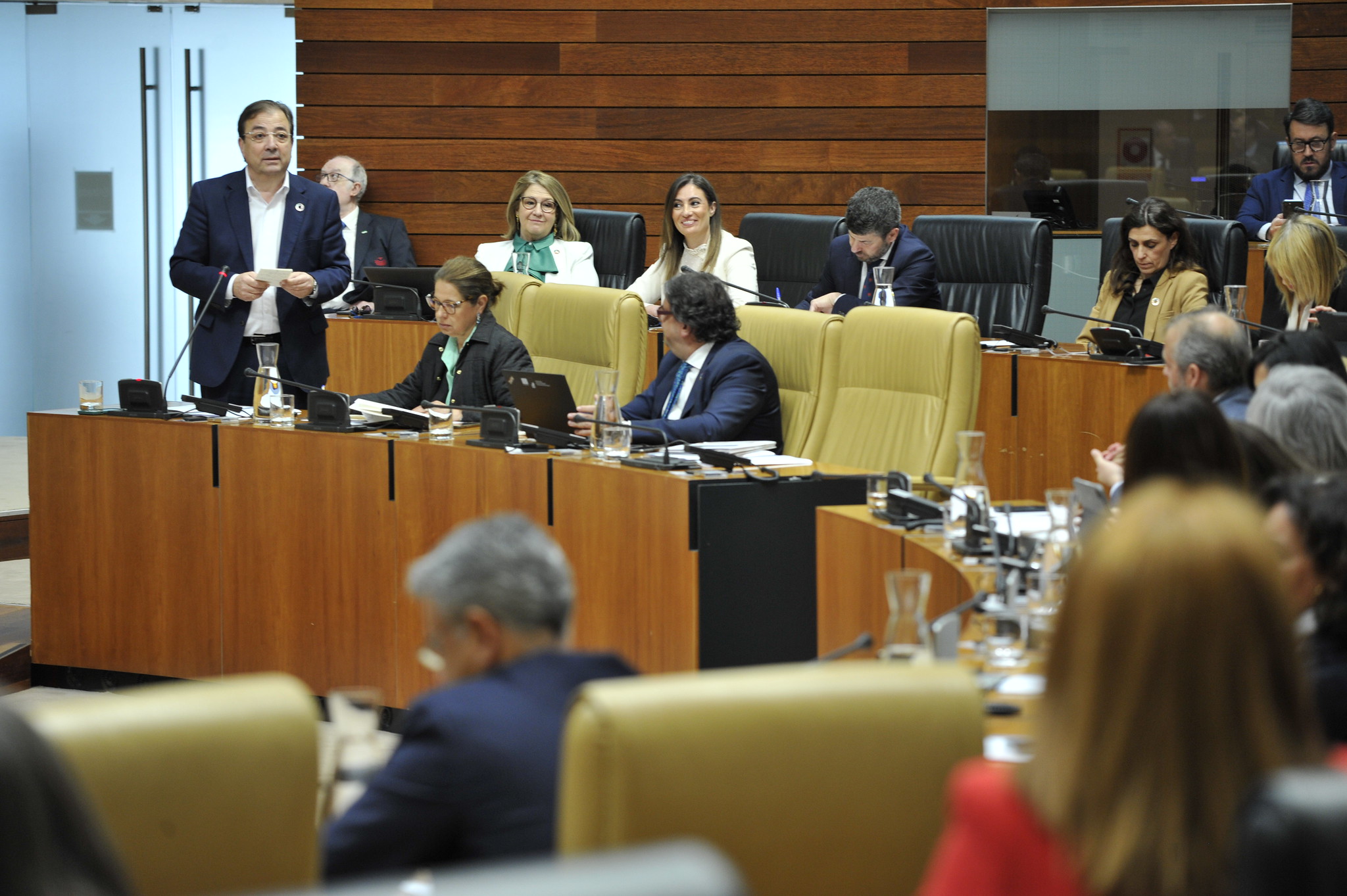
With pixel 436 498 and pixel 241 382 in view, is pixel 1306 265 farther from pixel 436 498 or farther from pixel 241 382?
pixel 241 382

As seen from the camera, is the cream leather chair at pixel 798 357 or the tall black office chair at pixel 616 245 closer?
the cream leather chair at pixel 798 357

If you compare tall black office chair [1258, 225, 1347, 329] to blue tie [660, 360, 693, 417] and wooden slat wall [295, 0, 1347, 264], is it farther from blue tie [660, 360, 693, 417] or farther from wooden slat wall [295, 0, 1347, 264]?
wooden slat wall [295, 0, 1347, 264]

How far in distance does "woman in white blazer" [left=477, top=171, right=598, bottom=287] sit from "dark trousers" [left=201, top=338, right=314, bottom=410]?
1.46m

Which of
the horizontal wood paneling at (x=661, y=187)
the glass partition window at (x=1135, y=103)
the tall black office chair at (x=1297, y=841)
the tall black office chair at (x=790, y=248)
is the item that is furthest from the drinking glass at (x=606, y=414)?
the glass partition window at (x=1135, y=103)

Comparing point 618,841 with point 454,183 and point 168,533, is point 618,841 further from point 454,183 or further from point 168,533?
point 454,183

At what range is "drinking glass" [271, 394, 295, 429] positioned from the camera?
13.8ft

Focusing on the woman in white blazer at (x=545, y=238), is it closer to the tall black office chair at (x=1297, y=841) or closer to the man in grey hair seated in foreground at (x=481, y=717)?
the man in grey hair seated in foreground at (x=481, y=717)

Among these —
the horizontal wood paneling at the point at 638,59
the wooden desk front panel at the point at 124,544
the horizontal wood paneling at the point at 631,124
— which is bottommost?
the wooden desk front panel at the point at 124,544

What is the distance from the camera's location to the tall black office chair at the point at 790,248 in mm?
6238

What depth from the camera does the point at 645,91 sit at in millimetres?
7605

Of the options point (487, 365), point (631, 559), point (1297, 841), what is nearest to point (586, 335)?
point (487, 365)

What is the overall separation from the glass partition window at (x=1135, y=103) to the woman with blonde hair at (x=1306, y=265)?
9.01ft

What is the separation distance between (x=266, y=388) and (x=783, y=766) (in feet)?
10.9

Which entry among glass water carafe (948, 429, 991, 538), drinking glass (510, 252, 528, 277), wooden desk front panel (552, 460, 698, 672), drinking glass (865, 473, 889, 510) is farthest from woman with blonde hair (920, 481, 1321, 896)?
drinking glass (510, 252, 528, 277)
